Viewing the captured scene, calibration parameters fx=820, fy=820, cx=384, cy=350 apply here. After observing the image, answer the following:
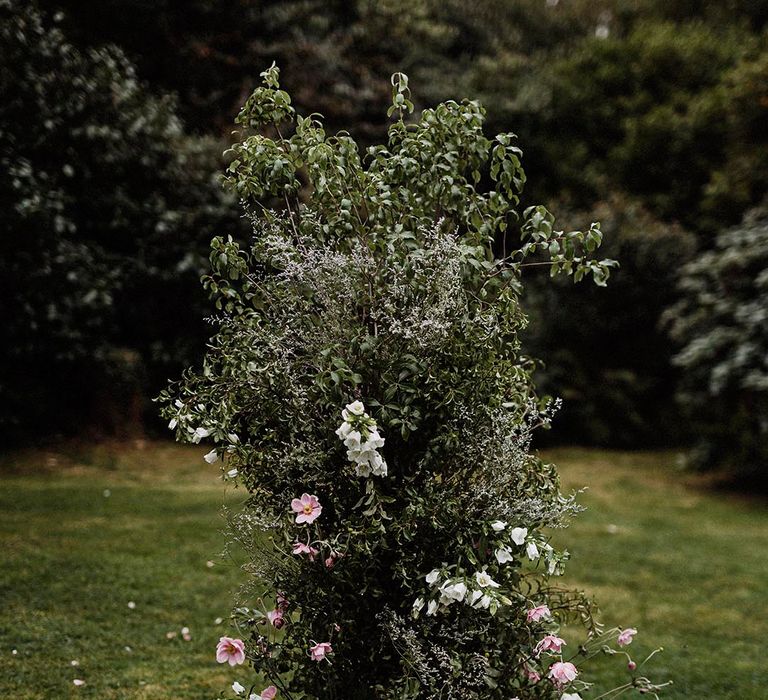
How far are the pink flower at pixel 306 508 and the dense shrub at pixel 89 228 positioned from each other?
5.84 meters

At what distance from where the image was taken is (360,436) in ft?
7.47

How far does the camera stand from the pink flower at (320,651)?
7.97ft

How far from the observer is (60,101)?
27.2 feet

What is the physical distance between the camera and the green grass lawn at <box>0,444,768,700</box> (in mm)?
4047

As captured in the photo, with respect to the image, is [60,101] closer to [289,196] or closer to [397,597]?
[289,196]

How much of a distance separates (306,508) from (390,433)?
355 mm

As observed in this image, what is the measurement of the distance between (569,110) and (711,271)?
746 cm

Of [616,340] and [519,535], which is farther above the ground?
[616,340]

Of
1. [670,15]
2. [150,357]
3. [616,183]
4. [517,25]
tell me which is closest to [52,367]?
[150,357]

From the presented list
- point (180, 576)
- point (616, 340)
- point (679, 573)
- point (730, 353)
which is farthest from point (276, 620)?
point (616, 340)

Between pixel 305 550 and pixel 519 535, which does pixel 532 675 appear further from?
pixel 305 550

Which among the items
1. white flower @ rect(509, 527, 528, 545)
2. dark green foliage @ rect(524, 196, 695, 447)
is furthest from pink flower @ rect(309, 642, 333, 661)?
dark green foliage @ rect(524, 196, 695, 447)

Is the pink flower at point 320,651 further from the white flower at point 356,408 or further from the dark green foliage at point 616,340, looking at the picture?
the dark green foliage at point 616,340

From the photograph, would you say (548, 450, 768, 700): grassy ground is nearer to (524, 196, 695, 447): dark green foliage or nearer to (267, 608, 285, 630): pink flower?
(524, 196, 695, 447): dark green foliage
